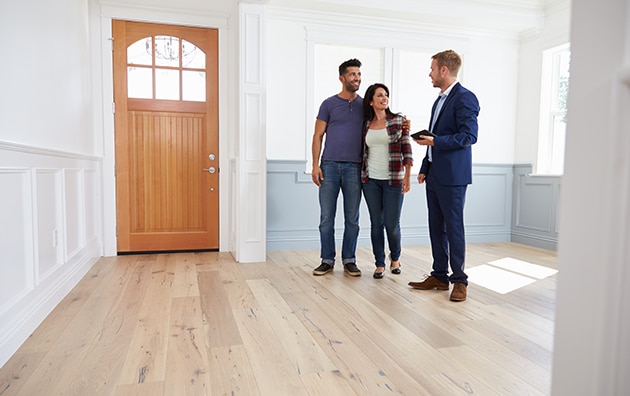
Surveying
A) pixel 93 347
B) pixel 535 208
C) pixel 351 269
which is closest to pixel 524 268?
pixel 535 208

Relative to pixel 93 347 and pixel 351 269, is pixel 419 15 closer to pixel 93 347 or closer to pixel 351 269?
pixel 351 269

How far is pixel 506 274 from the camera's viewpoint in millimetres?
3248

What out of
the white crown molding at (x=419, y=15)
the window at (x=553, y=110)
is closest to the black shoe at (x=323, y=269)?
the white crown molding at (x=419, y=15)

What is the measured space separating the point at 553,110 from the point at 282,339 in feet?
13.3

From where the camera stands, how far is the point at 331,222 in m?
3.14

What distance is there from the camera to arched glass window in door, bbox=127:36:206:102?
3.79 meters

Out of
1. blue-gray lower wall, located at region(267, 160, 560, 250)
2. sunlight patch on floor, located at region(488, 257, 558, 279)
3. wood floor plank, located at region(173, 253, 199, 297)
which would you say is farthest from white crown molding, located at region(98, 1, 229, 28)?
sunlight patch on floor, located at region(488, 257, 558, 279)

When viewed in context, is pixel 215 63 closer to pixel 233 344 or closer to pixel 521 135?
pixel 233 344

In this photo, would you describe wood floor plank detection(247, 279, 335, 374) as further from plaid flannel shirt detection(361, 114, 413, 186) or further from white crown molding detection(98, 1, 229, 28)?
white crown molding detection(98, 1, 229, 28)

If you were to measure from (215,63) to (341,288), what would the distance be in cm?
249

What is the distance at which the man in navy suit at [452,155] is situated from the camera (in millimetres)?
2422

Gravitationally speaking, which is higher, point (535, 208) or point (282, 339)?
point (535, 208)

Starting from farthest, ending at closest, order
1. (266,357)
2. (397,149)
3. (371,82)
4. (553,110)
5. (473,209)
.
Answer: (473,209) < (553,110) < (371,82) < (397,149) < (266,357)

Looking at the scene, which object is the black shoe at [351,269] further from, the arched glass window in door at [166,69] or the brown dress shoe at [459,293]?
the arched glass window in door at [166,69]
